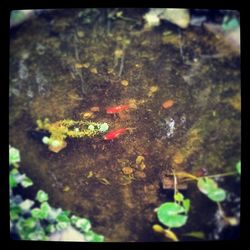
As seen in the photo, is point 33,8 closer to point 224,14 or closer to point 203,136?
point 224,14

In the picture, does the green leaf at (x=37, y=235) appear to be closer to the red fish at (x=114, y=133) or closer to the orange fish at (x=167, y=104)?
the red fish at (x=114, y=133)

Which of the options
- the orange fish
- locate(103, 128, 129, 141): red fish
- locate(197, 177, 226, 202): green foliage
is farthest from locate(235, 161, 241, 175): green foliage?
locate(103, 128, 129, 141): red fish

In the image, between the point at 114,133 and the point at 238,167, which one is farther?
the point at 238,167

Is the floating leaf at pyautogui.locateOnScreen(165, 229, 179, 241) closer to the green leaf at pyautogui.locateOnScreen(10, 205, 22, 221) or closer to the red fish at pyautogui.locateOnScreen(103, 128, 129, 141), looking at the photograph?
the red fish at pyautogui.locateOnScreen(103, 128, 129, 141)

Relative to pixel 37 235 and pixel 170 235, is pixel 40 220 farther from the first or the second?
pixel 170 235

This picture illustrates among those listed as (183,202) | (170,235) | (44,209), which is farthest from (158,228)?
(44,209)
